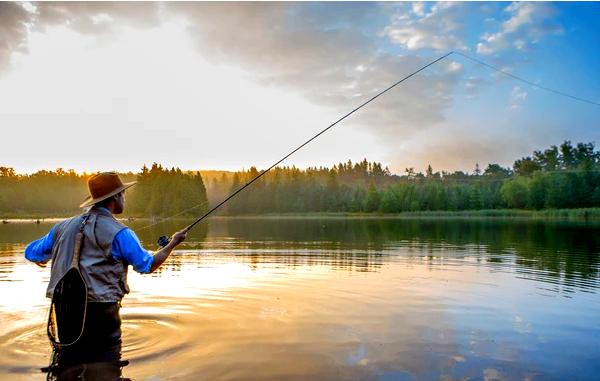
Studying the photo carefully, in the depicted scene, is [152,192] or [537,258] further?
[152,192]

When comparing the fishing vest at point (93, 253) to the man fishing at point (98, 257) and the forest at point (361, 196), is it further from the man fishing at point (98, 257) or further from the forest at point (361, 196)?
the forest at point (361, 196)

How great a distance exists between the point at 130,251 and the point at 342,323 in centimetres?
560

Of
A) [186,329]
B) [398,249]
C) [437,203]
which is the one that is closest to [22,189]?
[437,203]

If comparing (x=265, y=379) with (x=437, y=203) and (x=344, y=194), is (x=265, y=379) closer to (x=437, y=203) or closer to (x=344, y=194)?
(x=437, y=203)

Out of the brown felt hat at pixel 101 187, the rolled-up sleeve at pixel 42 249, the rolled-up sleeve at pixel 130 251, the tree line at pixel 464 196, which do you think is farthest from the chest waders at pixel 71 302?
the tree line at pixel 464 196

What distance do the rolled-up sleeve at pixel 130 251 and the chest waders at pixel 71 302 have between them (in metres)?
0.48

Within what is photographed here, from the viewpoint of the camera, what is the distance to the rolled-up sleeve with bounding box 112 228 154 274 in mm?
6684

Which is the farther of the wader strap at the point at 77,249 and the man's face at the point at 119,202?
the man's face at the point at 119,202

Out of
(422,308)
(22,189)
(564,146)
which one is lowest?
(422,308)

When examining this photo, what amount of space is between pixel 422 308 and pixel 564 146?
21396 cm

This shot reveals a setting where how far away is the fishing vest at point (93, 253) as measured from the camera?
263 inches

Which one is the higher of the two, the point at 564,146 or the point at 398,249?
the point at 564,146

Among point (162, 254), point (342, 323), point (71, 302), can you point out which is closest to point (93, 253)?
point (71, 302)

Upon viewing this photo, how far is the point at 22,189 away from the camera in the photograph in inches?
7761
